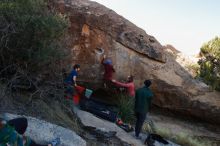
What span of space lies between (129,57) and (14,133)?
33.1 ft

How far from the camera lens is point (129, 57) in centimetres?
1772

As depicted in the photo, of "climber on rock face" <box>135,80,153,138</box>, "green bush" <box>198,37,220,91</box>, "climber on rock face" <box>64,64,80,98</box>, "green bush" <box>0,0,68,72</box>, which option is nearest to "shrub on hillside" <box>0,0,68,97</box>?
"green bush" <box>0,0,68,72</box>

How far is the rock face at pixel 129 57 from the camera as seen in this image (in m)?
16.9

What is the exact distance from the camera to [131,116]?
16.2 metres

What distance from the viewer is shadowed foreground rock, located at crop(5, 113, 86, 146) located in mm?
9602

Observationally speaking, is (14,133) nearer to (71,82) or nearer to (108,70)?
(71,82)

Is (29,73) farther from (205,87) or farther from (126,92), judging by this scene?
(205,87)

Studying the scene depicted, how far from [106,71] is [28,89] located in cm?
459

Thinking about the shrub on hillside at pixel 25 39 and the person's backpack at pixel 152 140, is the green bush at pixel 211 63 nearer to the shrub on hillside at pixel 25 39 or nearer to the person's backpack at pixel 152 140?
the person's backpack at pixel 152 140

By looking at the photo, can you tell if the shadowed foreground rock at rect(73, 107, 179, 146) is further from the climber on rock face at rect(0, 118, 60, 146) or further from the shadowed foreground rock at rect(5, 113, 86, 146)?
the climber on rock face at rect(0, 118, 60, 146)

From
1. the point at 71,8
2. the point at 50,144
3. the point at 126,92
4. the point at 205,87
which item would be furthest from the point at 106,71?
the point at 50,144

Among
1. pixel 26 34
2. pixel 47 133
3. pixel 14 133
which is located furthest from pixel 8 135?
pixel 26 34

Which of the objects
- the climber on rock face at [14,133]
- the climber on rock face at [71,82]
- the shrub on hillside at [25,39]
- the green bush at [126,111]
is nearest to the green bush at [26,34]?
the shrub on hillside at [25,39]

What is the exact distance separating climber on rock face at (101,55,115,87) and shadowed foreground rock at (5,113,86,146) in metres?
6.32
